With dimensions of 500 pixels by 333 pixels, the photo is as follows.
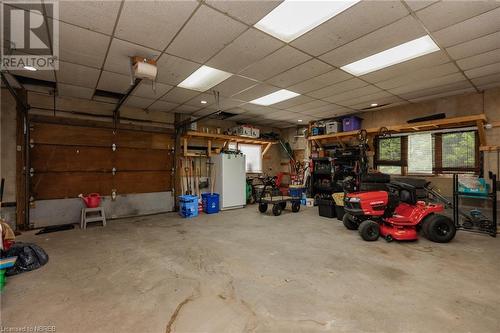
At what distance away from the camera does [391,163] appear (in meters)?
5.86

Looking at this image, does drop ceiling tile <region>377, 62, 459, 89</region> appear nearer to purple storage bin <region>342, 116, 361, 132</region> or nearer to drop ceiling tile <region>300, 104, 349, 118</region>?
drop ceiling tile <region>300, 104, 349, 118</region>

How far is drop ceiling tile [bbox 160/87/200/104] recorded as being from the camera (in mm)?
4520

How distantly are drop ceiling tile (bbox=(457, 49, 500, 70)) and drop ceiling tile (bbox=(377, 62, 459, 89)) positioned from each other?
107mm

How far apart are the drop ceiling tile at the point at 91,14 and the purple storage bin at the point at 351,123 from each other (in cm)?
566

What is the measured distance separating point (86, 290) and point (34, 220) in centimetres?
352

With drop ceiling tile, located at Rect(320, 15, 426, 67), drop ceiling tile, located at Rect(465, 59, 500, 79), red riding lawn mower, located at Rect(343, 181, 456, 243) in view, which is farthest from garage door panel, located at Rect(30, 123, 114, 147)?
drop ceiling tile, located at Rect(465, 59, 500, 79)

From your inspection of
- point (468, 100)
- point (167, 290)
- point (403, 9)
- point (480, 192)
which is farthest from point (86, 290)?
point (468, 100)

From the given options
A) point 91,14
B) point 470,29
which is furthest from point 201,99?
point 470,29

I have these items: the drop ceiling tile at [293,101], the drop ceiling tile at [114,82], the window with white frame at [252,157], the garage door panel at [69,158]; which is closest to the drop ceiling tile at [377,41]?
the drop ceiling tile at [293,101]

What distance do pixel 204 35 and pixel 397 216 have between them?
388cm

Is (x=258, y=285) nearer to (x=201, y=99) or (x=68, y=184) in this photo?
(x=201, y=99)

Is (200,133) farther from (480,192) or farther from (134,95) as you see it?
(480,192)

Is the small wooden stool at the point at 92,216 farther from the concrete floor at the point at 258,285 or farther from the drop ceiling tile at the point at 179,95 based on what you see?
the drop ceiling tile at the point at 179,95

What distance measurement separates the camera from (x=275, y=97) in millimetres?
5129
